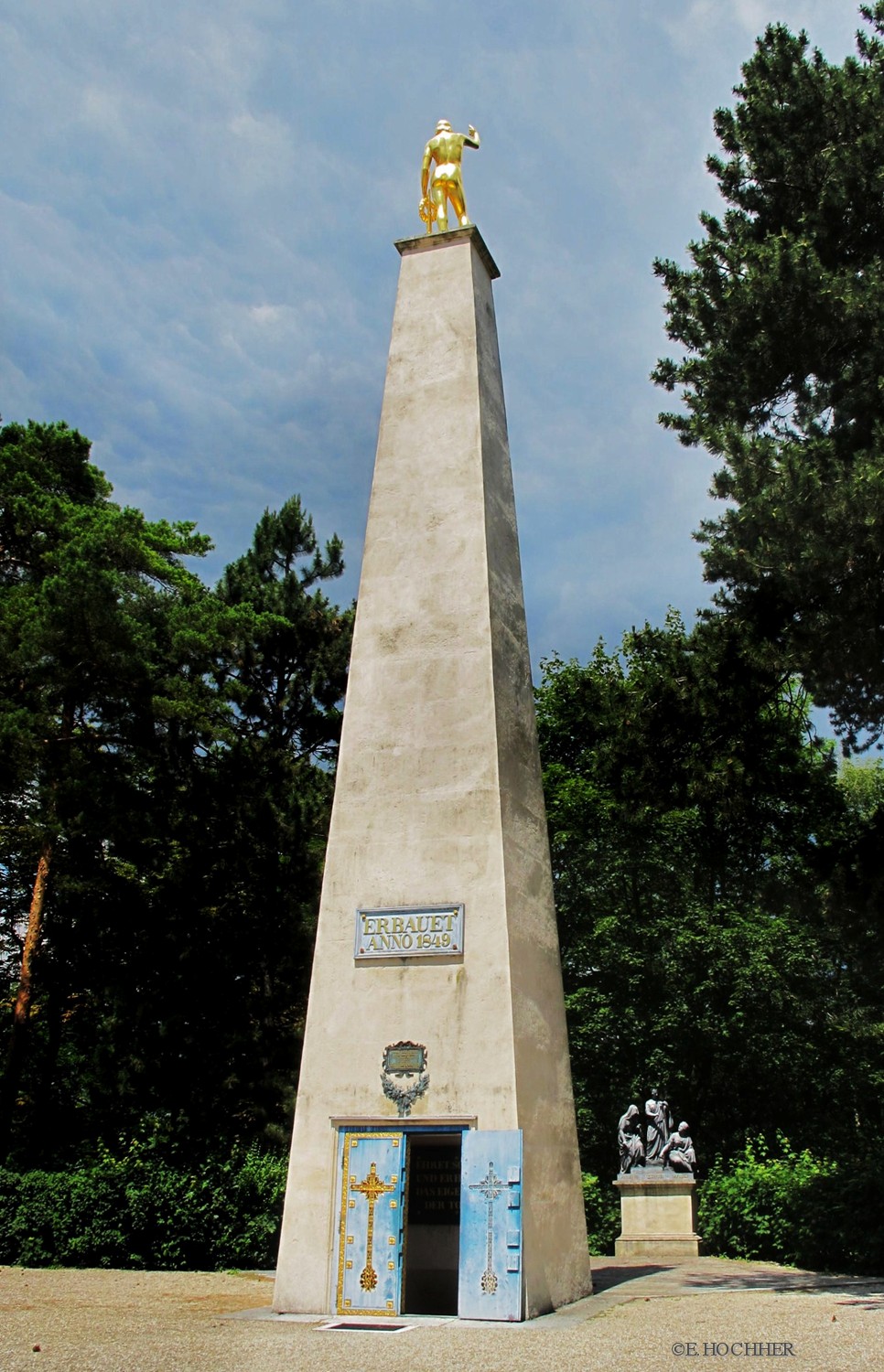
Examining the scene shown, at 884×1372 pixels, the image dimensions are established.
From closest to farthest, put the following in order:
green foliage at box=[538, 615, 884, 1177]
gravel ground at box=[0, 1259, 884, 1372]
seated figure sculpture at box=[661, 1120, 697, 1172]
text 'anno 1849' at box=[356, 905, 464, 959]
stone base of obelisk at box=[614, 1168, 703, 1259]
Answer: gravel ground at box=[0, 1259, 884, 1372] → text 'anno 1849' at box=[356, 905, 464, 959] → stone base of obelisk at box=[614, 1168, 703, 1259] → seated figure sculpture at box=[661, 1120, 697, 1172] → green foliage at box=[538, 615, 884, 1177]

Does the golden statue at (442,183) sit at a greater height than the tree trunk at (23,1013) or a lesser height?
greater

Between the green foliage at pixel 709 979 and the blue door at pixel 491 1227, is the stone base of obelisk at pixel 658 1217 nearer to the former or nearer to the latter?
the green foliage at pixel 709 979

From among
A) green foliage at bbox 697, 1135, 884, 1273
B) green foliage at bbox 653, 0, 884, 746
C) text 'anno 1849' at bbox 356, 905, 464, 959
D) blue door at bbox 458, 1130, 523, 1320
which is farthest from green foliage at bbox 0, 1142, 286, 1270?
green foliage at bbox 653, 0, 884, 746

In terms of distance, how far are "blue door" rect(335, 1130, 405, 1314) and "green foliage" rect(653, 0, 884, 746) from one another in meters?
7.40

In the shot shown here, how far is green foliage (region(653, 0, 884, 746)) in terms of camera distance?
12398 mm

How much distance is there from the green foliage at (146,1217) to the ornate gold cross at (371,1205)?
5211mm

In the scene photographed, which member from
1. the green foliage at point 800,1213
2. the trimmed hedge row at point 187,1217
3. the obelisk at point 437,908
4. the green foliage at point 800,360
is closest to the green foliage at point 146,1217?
the trimmed hedge row at point 187,1217

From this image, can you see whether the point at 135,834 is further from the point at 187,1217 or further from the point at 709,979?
the point at 709,979

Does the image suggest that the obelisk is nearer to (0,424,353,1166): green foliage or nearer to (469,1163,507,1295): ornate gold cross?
(469,1163,507,1295): ornate gold cross

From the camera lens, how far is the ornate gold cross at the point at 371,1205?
10.2m

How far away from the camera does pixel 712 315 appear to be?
14664 mm

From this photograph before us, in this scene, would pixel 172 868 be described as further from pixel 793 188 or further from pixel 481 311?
pixel 793 188

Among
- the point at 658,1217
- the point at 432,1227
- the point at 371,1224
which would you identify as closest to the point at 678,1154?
the point at 658,1217

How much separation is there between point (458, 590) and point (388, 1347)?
713 cm
